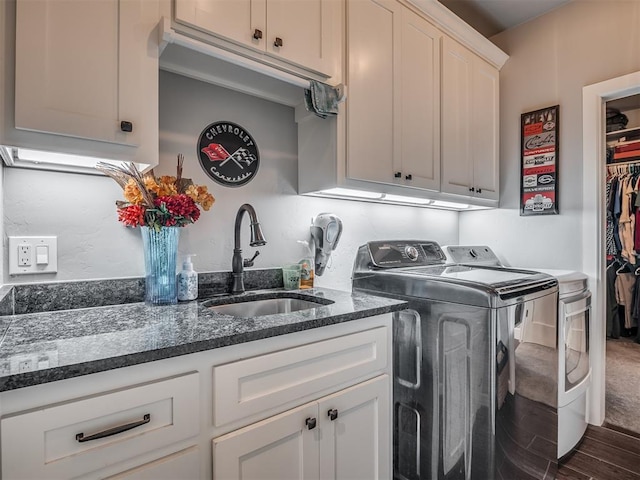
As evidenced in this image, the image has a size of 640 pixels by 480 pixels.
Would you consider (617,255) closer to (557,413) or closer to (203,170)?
(557,413)

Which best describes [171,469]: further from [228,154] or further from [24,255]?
[228,154]

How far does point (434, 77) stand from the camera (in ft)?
6.73

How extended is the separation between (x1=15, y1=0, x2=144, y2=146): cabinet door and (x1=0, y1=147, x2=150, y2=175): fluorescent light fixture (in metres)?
0.10

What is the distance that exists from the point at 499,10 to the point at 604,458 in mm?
2890

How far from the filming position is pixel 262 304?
1602 mm

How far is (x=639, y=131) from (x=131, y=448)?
17.6ft

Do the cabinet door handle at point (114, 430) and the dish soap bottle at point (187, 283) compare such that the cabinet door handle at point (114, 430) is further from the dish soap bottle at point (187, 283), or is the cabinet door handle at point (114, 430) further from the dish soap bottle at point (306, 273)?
the dish soap bottle at point (306, 273)

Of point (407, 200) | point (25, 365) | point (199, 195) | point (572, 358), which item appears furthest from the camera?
point (407, 200)

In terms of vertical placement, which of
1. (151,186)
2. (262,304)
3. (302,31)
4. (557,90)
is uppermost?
(557,90)

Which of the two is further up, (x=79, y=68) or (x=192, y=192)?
(x=79, y=68)

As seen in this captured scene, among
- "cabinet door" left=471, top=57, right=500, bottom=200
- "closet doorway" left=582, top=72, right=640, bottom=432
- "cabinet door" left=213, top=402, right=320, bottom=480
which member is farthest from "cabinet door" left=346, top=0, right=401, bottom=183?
"closet doorway" left=582, top=72, right=640, bottom=432

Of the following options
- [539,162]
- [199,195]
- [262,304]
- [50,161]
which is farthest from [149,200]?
[539,162]

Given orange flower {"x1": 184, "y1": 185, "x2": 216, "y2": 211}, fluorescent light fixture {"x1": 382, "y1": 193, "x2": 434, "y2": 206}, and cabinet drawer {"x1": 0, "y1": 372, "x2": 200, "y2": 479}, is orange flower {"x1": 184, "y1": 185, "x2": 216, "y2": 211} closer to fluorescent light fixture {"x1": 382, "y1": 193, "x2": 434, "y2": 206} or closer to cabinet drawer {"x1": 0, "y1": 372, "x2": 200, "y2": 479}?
cabinet drawer {"x1": 0, "y1": 372, "x2": 200, "y2": 479}

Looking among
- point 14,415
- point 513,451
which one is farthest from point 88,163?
point 513,451
